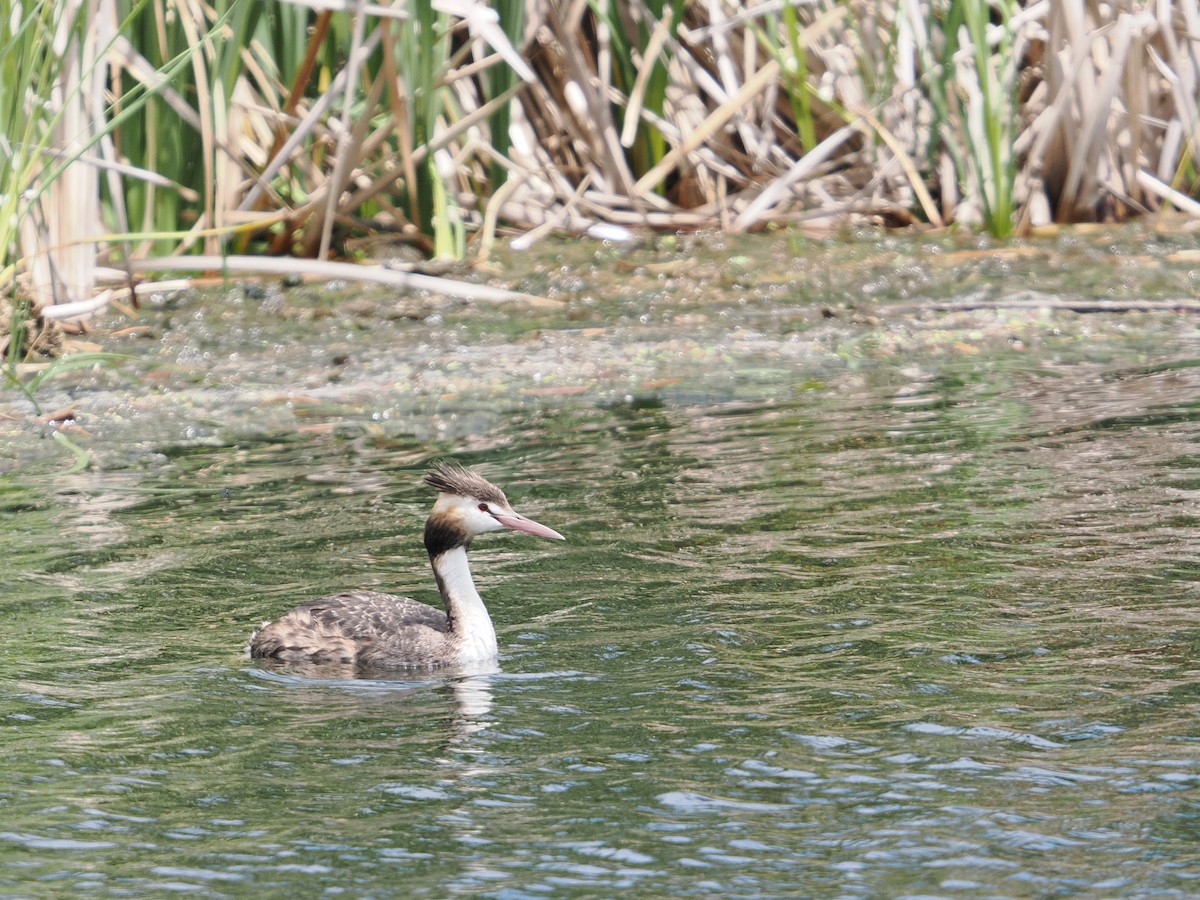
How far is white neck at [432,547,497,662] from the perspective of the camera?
6.67 meters

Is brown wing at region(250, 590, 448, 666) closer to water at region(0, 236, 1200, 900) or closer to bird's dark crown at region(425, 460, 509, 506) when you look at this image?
water at region(0, 236, 1200, 900)

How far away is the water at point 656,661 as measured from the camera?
474 cm

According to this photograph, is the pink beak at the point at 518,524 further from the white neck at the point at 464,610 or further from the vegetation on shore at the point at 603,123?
the vegetation on shore at the point at 603,123

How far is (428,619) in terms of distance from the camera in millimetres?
6871

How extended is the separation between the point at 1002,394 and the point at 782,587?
371cm

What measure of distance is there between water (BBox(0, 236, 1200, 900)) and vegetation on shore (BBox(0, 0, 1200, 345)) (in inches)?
93.8

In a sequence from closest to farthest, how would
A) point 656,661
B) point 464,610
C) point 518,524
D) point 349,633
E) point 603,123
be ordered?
1. point 656,661
2. point 349,633
3. point 464,610
4. point 518,524
5. point 603,123

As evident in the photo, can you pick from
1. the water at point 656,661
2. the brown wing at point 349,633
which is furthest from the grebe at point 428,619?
the water at point 656,661

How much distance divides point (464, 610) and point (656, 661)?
0.82 meters

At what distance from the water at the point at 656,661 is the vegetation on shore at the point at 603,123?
238cm

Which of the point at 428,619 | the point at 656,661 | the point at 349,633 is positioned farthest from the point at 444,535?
the point at 656,661

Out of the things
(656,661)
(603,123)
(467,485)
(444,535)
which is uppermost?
(603,123)

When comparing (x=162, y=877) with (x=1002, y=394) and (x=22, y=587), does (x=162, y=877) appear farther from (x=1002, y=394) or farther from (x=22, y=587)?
(x=1002, y=394)

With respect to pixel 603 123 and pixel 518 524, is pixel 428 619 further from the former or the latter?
pixel 603 123
